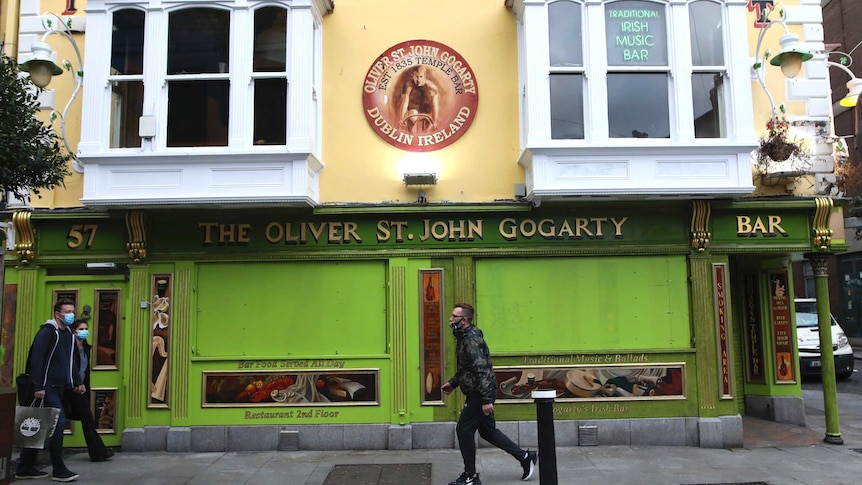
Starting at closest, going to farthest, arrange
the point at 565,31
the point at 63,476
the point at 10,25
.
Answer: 1. the point at 63,476
2. the point at 565,31
3. the point at 10,25

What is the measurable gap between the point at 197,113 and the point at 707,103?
7157 mm

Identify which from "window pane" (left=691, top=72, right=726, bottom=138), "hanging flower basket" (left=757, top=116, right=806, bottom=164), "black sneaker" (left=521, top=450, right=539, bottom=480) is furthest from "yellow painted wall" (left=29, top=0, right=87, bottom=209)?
"hanging flower basket" (left=757, top=116, right=806, bottom=164)

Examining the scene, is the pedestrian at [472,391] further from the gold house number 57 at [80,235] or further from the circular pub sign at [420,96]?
the gold house number 57 at [80,235]

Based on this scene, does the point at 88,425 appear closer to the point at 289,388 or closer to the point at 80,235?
the point at 289,388

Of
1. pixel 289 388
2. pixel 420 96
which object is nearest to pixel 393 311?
pixel 289 388

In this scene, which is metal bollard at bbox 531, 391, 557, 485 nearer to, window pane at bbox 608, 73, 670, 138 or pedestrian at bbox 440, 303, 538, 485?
pedestrian at bbox 440, 303, 538, 485

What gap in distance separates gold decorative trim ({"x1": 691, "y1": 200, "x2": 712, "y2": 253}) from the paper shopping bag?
8493 millimetres

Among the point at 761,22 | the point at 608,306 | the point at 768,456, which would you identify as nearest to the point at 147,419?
the point at 608,306

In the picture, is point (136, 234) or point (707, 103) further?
point (707, 103)

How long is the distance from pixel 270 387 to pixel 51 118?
4.96 metres

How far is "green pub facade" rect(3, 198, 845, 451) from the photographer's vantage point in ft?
29.2

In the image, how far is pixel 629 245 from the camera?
921 centimetres

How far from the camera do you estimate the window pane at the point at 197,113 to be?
8.82 meters

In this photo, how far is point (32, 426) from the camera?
727 cm
